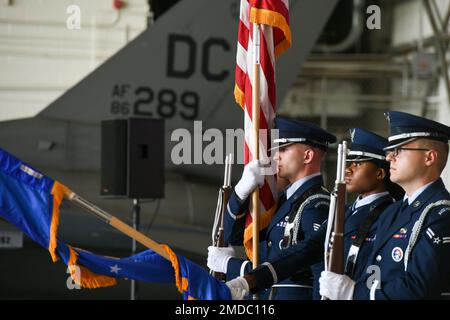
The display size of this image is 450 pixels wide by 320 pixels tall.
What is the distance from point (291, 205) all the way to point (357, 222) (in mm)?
229

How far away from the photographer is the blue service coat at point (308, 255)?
2.42m

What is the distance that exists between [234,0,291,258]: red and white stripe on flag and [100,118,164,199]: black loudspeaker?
1.77m

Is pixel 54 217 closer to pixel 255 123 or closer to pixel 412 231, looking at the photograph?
pixel 255 123

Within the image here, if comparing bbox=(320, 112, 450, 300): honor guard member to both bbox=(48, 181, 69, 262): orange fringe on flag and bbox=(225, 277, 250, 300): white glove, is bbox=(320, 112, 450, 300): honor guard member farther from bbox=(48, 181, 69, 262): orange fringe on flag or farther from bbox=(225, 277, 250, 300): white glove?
bbox=(48, 181, 69, 262): orange fringe on flag

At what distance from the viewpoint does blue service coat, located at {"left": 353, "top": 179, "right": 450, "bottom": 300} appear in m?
2.11

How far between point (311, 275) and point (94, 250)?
3279 millimetres

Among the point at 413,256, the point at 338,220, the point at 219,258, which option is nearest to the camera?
the point at 413,256

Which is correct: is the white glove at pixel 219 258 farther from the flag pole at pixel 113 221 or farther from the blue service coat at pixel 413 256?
the blue service coat at pixel 413 256

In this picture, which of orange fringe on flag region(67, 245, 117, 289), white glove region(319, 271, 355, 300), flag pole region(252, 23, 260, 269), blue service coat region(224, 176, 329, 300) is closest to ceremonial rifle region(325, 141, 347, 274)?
white glove region(319, 271, 355, 300)

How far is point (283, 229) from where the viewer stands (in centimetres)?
271

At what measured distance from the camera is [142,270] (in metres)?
2.46

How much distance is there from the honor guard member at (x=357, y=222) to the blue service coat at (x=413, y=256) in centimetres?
15

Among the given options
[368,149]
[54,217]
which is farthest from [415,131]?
[54,217]

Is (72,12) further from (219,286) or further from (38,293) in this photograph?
(219,286)
